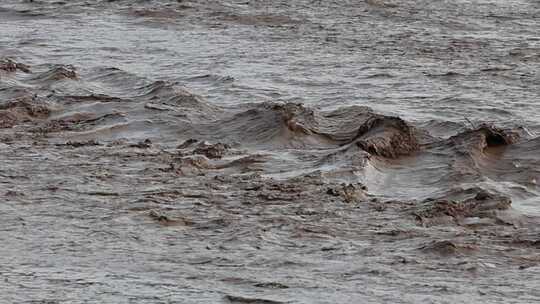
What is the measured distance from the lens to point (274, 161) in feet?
24.4

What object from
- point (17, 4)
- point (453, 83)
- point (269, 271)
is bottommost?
point (17, 4)

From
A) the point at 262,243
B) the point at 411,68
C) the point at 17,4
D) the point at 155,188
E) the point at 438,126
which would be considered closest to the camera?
the point at 262,243

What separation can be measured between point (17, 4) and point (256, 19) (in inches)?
125

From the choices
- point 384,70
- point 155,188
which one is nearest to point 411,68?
point 384,70

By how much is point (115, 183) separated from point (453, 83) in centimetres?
370

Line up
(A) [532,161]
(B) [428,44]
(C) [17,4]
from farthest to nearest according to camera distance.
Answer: (C) [17,4] → (B) [428,44] → (A) [532,161]

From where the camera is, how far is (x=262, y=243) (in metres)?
5.72

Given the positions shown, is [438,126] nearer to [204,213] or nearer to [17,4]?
[204,213]

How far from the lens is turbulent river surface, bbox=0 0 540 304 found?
17.2 ft

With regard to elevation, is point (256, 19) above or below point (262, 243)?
below

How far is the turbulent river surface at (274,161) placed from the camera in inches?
206

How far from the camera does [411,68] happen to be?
1034 cm

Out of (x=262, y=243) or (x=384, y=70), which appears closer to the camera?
(x=262, y=243)

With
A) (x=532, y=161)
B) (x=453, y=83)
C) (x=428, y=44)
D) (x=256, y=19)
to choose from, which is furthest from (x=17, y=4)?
(x=532, y=161)
